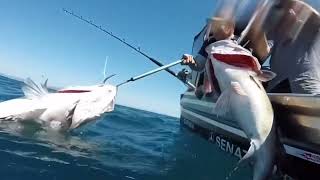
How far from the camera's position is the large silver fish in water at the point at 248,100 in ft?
13.5

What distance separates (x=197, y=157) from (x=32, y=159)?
3550 mm

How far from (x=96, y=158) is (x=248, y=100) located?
307 cm

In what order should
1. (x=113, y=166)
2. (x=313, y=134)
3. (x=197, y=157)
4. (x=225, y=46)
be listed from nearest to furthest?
(x=313, y=134)
(x=225, y=46)
(x=113, y=166)
(x=197, y=157)

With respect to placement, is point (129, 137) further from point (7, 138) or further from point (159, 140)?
point (7, 138)

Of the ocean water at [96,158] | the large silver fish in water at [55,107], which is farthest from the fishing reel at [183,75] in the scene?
the large silver fish in water at [55,107]

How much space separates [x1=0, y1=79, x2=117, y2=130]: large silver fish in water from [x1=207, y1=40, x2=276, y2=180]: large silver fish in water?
3.33 metres

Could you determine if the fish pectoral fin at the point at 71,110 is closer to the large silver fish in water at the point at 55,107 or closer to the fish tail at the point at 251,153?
the large silver fish in water at the point at 55,107

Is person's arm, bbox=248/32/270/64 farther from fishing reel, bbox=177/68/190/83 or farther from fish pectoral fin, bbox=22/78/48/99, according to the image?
fishing reel, bbox=177/68/190/83

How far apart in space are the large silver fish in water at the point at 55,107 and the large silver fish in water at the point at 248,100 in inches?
131

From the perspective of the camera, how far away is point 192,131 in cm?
1067

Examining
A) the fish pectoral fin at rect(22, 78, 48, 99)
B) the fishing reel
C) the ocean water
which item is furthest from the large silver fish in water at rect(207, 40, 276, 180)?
the fishing reel

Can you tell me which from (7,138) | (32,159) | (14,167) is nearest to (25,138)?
(7,138)

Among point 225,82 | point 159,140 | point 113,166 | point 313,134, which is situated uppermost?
point 225,82

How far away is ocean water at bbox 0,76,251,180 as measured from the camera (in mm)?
5418
